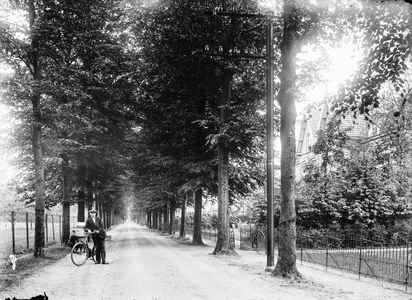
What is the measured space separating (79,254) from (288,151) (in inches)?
329

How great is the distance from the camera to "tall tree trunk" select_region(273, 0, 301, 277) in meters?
12.9

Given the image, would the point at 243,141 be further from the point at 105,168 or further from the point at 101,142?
the point at 105,168

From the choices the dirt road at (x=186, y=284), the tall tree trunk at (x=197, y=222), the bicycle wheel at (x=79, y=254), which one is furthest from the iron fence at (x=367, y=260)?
the bicycle wheel at (x=79, y=254)

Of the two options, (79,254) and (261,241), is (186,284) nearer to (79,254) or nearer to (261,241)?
(79,254)

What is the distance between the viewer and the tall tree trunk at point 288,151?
42.2ft

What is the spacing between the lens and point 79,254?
15594mm

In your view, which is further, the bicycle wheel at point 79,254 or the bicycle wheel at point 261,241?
the bicycle wheel at point 261,241

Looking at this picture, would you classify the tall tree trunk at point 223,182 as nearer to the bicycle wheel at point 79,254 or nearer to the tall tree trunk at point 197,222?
the tall tree trunk at point 197,222

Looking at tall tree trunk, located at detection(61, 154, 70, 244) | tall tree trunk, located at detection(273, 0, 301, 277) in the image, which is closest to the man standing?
tall tree trunk, located at detection(273, 0, 301, 277)

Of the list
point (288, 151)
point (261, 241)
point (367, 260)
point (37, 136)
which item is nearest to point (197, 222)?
point (261, 241)

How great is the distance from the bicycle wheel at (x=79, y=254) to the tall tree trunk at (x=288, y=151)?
7027 millimetres

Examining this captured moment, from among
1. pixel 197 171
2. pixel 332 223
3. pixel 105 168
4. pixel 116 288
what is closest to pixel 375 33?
pixel 116 288

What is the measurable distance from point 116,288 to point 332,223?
18794mm

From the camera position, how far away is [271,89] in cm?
1455
